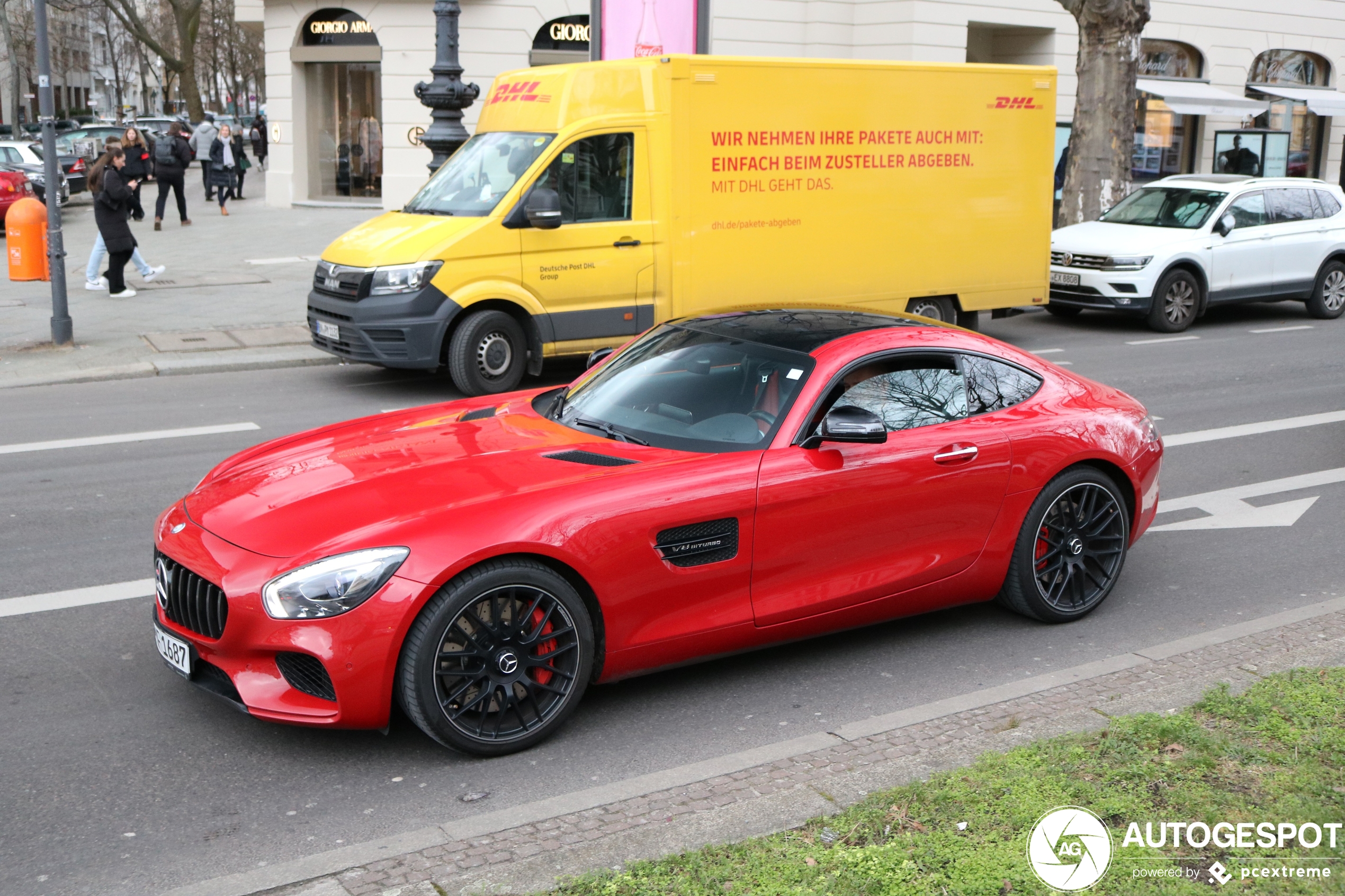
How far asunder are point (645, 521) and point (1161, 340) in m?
12.2

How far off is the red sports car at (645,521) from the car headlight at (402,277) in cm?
499

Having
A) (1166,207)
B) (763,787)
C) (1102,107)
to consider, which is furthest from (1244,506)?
(1102,107)

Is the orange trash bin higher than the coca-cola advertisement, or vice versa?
the coca-cola advertisement

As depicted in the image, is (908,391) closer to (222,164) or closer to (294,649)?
(294,649)

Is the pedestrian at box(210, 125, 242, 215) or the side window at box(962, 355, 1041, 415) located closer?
the side window at box(962, 355, 1041, 415)

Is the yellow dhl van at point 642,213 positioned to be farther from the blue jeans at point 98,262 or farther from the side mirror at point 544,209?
the blue jeans at point 98,262

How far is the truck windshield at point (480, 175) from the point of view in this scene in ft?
38.2

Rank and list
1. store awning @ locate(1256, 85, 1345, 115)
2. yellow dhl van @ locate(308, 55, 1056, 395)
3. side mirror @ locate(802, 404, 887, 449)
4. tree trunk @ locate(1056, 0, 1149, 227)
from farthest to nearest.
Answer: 1. store awning @ locate(1256, 85, 1345, 115)
2. tree trunk @ locate(1056, 0, 1149, 227)
3. yellow dhl van @ locate(308, 55, 1056, 395)
4. side mirror @ locate(802, 404, 887, 449)

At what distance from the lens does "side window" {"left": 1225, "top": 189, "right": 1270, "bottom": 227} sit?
651 inches

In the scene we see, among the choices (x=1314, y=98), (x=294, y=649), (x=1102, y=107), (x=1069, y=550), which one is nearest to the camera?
(x=294, y=649)

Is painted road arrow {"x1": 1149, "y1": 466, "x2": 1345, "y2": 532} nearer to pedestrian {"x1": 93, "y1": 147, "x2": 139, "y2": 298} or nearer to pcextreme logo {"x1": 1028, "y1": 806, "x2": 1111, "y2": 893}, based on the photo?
pcextreme logo {"x1": 1028, "y1": 806, "x2": 1111, "y2": 893}

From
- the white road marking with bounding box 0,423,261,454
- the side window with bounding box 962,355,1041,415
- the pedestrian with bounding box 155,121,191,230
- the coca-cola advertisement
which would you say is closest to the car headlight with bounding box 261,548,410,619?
the side window with bounding box 962,355,1041,415

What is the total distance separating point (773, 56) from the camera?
1078 inches

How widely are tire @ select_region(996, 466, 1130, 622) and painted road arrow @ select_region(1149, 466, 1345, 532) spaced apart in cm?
167
